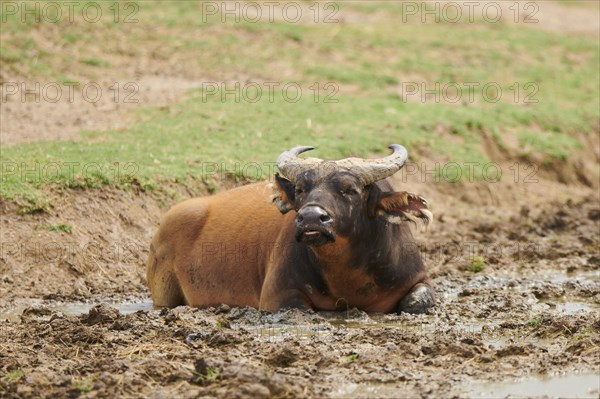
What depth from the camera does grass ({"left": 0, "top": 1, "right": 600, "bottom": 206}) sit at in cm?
1462

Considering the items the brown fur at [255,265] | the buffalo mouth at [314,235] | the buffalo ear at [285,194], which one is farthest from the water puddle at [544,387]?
the buffalo ear at [285,194]

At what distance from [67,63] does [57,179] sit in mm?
6576

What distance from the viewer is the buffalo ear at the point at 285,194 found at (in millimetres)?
10347

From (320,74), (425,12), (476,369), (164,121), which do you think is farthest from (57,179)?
(425,12)

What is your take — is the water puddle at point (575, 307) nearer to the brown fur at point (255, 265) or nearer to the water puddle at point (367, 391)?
the brown fur at point (255, 265)

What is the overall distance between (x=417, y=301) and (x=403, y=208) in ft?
2.60

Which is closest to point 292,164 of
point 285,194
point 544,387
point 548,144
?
point 285,194

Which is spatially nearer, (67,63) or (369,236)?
(369,236)

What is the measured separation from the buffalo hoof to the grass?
423 centimetres

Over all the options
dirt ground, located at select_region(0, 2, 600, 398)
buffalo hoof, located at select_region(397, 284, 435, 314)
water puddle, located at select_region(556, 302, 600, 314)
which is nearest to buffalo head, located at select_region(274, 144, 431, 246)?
buffalo hoof, located at select_region(397, 284, 435, 314)

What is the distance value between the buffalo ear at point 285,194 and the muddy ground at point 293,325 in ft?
3.02

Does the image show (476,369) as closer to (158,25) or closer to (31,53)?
(31,53)

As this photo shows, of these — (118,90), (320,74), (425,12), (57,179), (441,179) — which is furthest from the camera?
(425,12)

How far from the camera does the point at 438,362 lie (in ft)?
26.6
